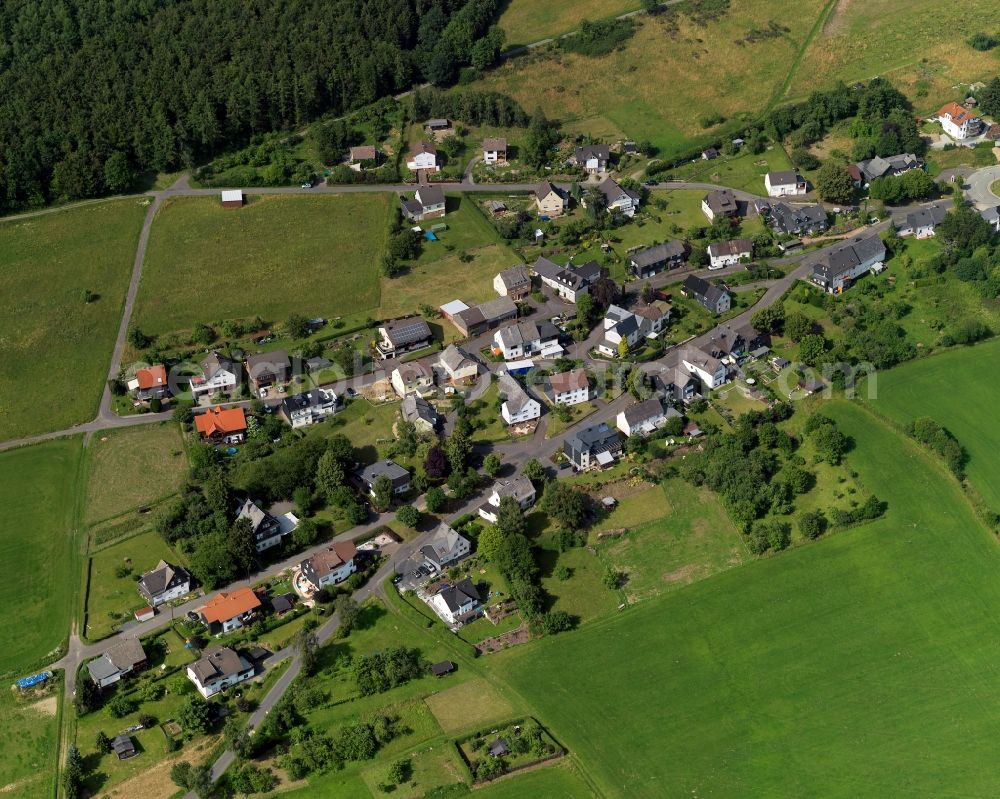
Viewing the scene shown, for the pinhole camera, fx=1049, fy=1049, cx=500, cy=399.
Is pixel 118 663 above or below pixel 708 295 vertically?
below

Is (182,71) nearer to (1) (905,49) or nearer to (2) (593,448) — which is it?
(2) (593,448)

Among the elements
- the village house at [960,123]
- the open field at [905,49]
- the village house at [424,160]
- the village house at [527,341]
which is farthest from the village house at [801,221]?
the village house at [424,160]

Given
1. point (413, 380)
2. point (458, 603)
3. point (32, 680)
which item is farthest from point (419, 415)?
point (32, 680)

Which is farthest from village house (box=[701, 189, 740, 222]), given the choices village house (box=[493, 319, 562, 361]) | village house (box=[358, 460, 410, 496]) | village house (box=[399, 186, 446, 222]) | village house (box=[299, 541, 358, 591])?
village house (box=[299, 541, 358, 591])

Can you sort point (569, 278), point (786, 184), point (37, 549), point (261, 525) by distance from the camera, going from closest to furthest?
point (261, 525)
point (37, 549)
point (569, 278)
point (786, 184)

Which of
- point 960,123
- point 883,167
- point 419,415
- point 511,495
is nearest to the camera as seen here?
point 511,495

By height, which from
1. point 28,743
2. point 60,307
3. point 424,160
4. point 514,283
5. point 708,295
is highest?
point 424,160

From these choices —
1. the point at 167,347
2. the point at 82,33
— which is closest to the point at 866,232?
the point at 167,347
